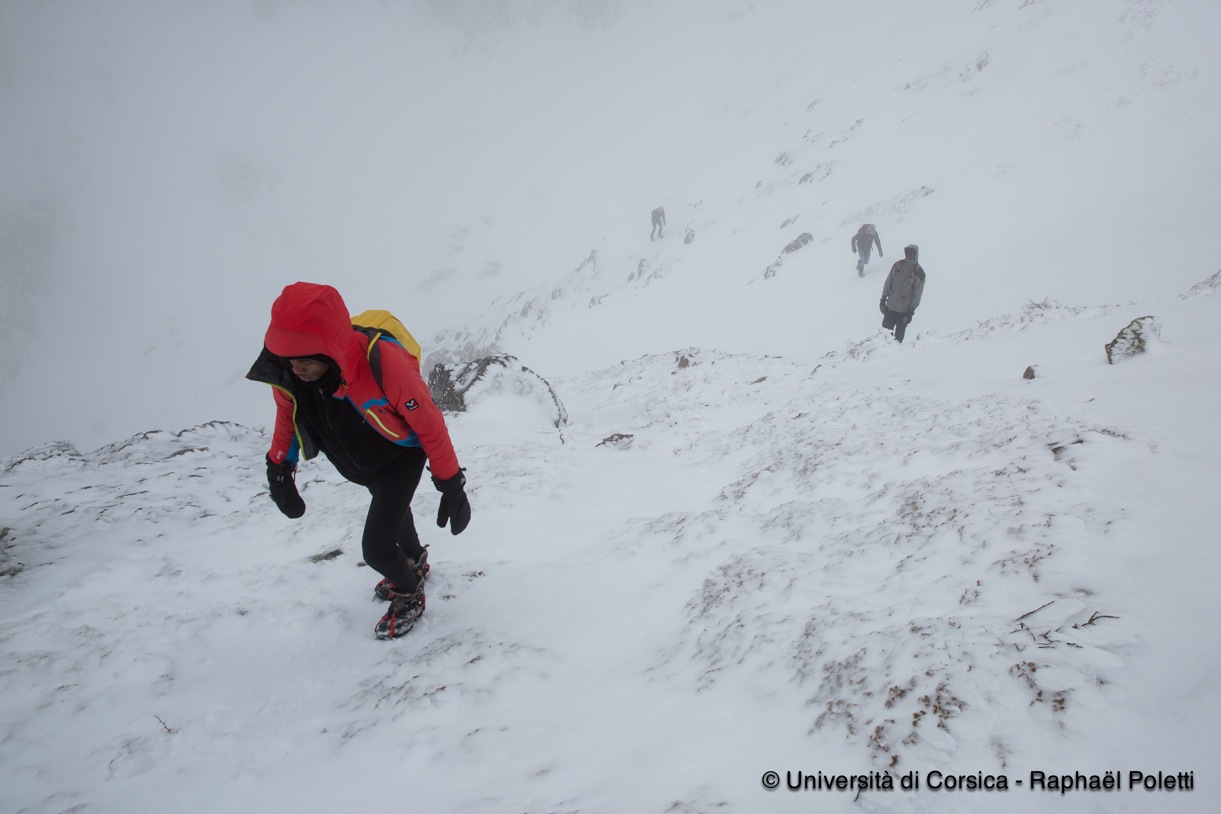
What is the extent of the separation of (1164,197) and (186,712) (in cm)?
1933

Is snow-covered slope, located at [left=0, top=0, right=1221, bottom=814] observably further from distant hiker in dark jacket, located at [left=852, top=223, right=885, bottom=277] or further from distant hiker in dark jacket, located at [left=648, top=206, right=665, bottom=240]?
distant hiker in dark jacket, located at [left=648, top=206, right=665, bottom=240]

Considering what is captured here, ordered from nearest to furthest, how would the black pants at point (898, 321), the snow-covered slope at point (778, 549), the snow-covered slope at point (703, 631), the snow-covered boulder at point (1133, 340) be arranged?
the snow-covered slope at point (703, 631) → the snow-covered slope at point (778, 549) → the snow-covered boulder at point (1133, 340) → the black pants at point (898, 321)

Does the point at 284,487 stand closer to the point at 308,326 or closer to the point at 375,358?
the point at 375,358

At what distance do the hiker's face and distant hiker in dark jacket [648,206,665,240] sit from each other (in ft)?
118

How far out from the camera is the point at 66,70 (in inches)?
6599

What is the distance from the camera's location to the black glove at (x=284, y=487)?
373cm

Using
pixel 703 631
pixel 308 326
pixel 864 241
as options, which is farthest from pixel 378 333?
pixel 864 241

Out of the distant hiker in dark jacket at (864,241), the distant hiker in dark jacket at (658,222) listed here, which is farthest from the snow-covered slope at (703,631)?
the distant hiker in dark jacket at (658,222)

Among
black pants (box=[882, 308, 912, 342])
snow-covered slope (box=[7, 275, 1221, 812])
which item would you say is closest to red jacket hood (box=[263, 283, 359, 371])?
snow-covered slope (box=[7, 275, 1221, 812])

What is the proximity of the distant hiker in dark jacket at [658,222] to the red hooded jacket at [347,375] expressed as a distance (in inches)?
1410

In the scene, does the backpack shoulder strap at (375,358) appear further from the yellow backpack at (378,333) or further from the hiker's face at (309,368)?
the hiker's face at (309,368)

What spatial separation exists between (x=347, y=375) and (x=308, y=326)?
0.34 metres

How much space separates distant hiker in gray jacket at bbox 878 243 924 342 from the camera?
32.9 feet

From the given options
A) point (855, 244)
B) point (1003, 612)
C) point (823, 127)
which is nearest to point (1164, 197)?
point (855, 244)
